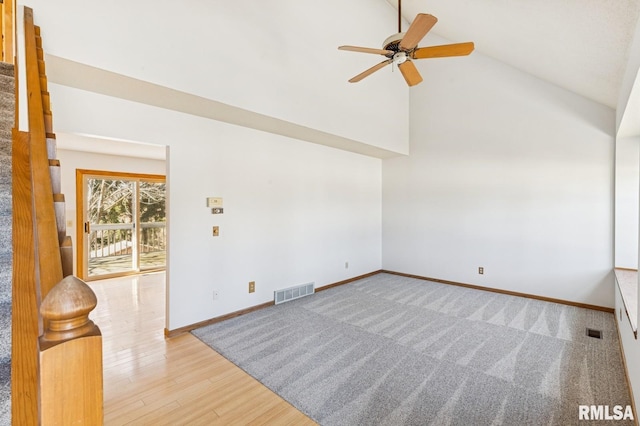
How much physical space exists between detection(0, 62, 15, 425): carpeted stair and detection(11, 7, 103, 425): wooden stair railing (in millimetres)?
342

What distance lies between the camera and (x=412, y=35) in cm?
228

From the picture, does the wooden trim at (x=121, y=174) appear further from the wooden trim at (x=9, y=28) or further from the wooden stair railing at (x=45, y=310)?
the wooden stair railing at (x=45, y=310)

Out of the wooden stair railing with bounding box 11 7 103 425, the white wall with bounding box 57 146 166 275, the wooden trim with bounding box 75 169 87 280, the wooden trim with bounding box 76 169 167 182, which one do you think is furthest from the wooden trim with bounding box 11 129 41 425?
the wooden trim with bounding box 76 169 167 182

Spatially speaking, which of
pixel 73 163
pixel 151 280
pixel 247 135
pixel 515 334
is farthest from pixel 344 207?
pixel 73 163

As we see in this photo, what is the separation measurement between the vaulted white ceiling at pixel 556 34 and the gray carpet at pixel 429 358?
270 centimetres

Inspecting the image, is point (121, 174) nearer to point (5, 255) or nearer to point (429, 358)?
point (5, 255)

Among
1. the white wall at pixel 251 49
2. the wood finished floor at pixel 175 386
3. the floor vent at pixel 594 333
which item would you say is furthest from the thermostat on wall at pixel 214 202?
the floor vent at pixel 594 333

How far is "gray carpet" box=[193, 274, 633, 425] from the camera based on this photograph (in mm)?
2125

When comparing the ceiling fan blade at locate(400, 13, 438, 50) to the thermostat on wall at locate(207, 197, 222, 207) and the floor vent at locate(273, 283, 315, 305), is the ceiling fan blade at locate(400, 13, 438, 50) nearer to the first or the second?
the thermostat on wall at locate(207, 197, 222, 207)

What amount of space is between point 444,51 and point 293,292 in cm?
349

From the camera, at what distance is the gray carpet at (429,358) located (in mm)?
2125

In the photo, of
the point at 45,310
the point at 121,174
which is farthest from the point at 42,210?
the point at 121,174

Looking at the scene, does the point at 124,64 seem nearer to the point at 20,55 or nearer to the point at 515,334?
the point at 20,55

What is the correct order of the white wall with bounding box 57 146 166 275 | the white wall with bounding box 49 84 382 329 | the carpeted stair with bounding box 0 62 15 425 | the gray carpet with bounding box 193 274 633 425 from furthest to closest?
the white wall with bounding box 57 146 166 275 < the white wall with bounding box 49 84 382 329 < the gray carpet with bounding box 193 274 633 425 < the carpeted stair with bounding box 0 62 15 425
